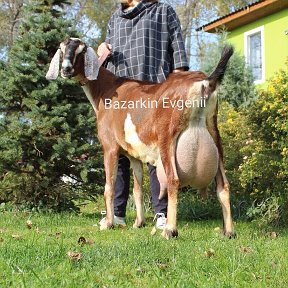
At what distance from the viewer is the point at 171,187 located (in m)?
4.99

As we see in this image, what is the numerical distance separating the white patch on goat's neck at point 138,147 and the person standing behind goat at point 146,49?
0.88 m

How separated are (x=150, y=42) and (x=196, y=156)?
1.95 metres

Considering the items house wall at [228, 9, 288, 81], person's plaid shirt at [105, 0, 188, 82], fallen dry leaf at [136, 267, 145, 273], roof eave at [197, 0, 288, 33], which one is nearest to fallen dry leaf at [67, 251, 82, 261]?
fallen dry leaf at [136, 267, 145, 273]

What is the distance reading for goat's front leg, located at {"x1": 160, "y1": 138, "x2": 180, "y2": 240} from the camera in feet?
16.2

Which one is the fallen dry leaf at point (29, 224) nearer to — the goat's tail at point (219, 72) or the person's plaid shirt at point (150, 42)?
the person's plaid shirt at point (150, 42)

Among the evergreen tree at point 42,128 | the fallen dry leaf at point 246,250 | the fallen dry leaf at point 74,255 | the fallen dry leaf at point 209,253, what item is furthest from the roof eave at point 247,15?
the fallen dry leaf at point 74,255

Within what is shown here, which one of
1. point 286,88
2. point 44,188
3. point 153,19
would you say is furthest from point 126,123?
point 44,188

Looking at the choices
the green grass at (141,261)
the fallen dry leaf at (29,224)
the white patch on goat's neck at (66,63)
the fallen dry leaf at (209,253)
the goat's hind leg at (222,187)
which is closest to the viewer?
the green grass at (141,261)

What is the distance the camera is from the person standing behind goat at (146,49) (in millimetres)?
6410

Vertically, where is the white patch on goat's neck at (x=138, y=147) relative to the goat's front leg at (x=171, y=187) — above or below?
above

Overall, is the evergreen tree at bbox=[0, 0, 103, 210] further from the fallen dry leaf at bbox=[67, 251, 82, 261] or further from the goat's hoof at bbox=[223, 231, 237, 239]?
the fallen dry leaf at bbox=[67, 251, 82, 261]

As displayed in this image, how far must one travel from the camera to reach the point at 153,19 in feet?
21.1

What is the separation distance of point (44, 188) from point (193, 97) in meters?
3.38

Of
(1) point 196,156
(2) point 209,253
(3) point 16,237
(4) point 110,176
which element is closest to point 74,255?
(2) point 209,253
